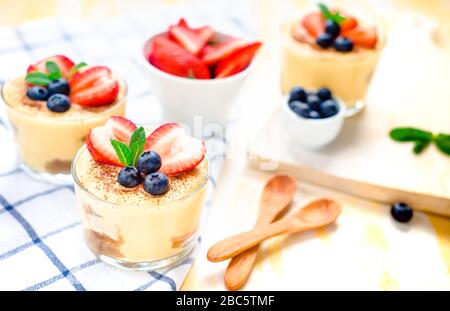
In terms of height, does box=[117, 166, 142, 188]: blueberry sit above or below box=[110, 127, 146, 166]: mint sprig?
below

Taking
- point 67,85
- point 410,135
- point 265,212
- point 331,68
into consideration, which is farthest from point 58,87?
point 410,135

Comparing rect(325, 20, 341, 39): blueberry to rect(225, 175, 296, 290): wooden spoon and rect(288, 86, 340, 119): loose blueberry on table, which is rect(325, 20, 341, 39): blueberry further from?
rect(225, 175, 296, 290): wooden spoon

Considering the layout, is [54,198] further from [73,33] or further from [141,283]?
[73,33]

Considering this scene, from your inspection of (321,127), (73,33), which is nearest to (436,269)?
(321,127)

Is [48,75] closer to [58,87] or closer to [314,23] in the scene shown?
[58,87]

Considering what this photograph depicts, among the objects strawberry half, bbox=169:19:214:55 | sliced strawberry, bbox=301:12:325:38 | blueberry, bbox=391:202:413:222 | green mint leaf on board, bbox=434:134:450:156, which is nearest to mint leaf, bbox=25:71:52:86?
strawberry half, bbox=169:19:214:55

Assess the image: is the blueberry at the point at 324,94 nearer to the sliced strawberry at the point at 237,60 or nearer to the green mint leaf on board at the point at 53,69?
the sliced strawberry at the point at 237,60

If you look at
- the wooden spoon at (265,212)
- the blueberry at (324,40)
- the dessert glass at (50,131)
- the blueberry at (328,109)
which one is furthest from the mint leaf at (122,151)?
the blueberry at (324,40)
